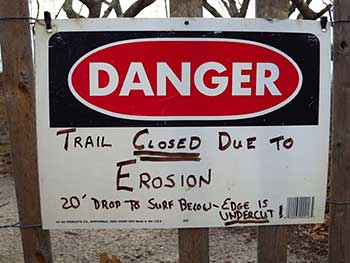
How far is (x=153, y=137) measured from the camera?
5.28 ft

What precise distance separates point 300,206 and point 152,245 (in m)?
1.93

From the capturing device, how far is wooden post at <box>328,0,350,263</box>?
65.2 inches

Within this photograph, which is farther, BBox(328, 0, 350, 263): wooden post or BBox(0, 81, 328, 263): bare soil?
BBox(0, 81, 328, 263): bare soil

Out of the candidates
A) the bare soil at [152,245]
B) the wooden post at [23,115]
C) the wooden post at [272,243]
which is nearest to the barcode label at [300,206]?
the wooden post at [272,243]

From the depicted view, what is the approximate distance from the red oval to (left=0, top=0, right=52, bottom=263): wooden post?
0.19 metres

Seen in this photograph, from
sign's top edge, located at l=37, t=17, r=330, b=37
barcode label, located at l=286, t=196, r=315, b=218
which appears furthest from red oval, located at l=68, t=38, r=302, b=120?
barcode label, located at l=286, t=196, r=315, b=218

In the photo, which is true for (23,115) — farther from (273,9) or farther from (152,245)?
(152,245)

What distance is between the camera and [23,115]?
5.41ft

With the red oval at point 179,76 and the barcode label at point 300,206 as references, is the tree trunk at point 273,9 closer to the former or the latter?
the red oval at point 179,76

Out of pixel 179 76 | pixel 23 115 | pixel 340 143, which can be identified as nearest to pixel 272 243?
pixel 340 143

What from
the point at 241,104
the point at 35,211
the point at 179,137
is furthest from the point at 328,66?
the point at 35,211

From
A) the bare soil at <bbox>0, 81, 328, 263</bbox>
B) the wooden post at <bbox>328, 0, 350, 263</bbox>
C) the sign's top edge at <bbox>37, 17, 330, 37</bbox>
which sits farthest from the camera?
the bare soil at <bbox>0, 81, 328, 263</bbox>

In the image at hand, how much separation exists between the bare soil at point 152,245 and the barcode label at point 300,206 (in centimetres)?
154

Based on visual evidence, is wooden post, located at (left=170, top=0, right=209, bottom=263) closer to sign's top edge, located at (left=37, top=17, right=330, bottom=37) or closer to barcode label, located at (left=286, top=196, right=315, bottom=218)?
barcode label, located at (left=286, top=196, right=315, bottom=218)
